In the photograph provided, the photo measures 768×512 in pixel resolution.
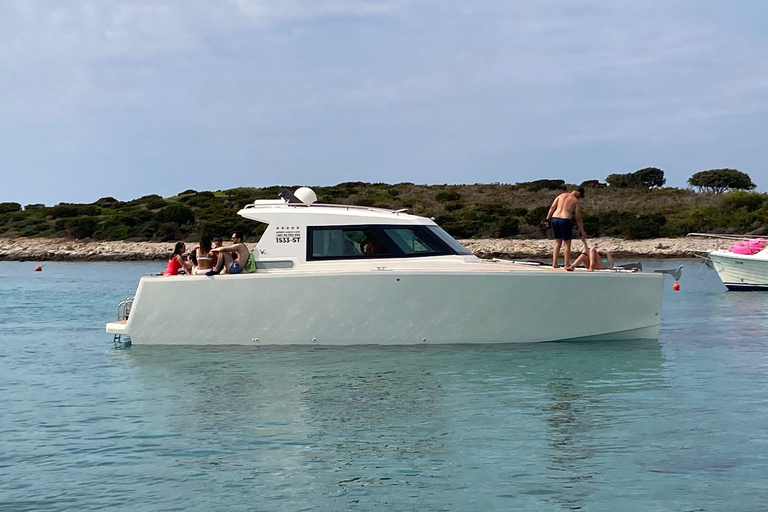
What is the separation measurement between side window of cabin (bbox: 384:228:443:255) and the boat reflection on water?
1.49 metres

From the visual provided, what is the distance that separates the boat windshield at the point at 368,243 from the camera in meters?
13.9

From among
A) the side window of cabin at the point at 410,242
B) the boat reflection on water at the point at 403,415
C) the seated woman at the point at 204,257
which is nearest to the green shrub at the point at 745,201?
the boat reflection on water at the point at 403,415

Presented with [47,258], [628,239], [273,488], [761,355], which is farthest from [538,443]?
[47,258]

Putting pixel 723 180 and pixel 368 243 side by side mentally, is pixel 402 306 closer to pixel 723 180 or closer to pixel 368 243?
pixel 368 243

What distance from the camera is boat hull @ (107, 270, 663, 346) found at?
522 inches

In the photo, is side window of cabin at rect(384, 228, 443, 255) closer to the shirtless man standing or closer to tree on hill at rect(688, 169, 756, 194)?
the shirtless man standing

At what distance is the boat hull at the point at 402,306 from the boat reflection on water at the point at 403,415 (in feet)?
0.71

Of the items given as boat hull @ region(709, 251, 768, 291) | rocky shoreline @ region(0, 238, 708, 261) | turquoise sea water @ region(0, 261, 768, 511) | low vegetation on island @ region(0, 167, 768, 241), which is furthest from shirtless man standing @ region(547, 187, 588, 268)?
low vegetation on island @ region(0, 167, 768, 241)

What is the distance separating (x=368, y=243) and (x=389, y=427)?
16.5 feet

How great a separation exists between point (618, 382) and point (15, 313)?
16082mm

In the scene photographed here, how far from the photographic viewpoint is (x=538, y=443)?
8.62 meters

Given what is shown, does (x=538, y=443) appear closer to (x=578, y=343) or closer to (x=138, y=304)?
(x=578, y=343)

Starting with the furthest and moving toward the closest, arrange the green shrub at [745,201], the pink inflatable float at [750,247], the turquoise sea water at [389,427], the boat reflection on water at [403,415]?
the green shrub at [745,201]
the pink inflatable float at [750,247]
the boat reflection on water at [403,415]
the turquoise sea water at [389,427]

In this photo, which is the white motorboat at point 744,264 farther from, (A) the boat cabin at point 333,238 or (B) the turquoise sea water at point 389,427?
(A) the boat cabin at point 333,238
